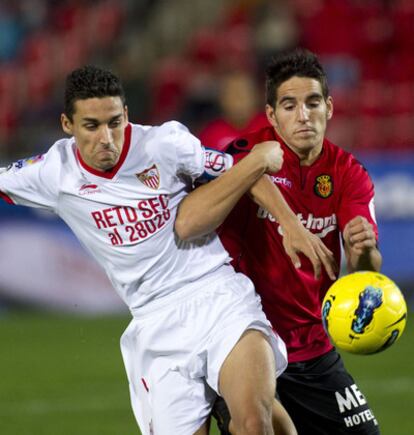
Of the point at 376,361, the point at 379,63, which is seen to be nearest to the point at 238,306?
the point at 376,361

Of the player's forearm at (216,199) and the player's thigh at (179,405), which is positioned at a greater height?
the player's forearm at (216,199)

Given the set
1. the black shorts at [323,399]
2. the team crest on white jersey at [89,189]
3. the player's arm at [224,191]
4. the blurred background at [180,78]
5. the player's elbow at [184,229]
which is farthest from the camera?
the blurred background at [180,78]

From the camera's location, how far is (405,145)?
1352 centimetres

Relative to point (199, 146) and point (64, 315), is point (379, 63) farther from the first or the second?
point (199, 146)

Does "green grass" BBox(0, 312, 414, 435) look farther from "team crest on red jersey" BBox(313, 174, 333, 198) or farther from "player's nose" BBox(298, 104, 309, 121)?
"player's nose" BBox(298, 104, 309, 121)

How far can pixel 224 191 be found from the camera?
492cm

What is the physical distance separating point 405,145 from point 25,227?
4.69m

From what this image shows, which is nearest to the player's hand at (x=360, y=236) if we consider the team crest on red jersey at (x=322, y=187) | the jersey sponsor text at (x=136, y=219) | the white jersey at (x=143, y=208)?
the team crest on red jersey at (x=322, y=187)

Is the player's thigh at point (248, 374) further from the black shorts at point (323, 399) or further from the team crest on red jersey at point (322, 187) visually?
the team crest on red jersey at point (322, 187)

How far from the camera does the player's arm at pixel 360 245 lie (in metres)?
5.11

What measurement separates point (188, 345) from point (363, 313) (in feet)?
2.61

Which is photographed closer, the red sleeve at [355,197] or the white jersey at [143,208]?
the white jersey at [143,208]

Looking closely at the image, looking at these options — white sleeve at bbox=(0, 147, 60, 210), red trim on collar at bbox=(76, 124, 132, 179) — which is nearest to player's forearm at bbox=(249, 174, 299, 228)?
red trim on collar at bbox=(76, 124, 132, 179)

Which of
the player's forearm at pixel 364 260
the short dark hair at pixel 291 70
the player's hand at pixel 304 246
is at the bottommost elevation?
the player's forearm at pixel 364 260
